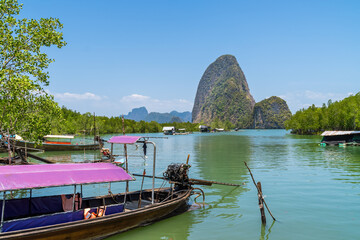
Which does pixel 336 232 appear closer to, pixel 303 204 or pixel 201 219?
pixel 303 204

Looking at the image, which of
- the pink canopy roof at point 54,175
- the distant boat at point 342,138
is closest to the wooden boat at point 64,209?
the pink canopy roof at point 54,175

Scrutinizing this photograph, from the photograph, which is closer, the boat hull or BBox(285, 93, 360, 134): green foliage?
the boat hull

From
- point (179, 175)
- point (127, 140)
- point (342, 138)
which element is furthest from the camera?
point (342, 138)

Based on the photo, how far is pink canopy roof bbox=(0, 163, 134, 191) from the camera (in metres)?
10.8

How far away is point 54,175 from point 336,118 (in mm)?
106382

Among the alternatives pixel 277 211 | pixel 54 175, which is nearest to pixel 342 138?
pixel 277 211

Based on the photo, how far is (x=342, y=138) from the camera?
62.0 metres

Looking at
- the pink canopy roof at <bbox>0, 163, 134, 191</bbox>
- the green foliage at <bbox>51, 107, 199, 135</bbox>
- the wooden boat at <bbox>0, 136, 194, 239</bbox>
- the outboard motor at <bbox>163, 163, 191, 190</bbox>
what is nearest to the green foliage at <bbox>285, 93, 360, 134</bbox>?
the outboard motor at <bbox>163, 163, 191, 190</bbox>

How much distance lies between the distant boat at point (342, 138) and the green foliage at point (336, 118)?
1943 cm

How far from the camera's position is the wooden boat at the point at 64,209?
10.6 meters

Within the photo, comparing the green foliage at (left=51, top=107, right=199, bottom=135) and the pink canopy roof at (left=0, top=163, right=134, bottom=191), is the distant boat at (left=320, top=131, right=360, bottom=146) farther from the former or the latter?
the green foliage at (left=51, top=107, right=199, bottom=135)

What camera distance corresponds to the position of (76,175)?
1227cm

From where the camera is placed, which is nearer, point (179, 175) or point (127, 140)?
point (127, 140)

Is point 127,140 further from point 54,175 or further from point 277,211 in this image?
point 277,211
